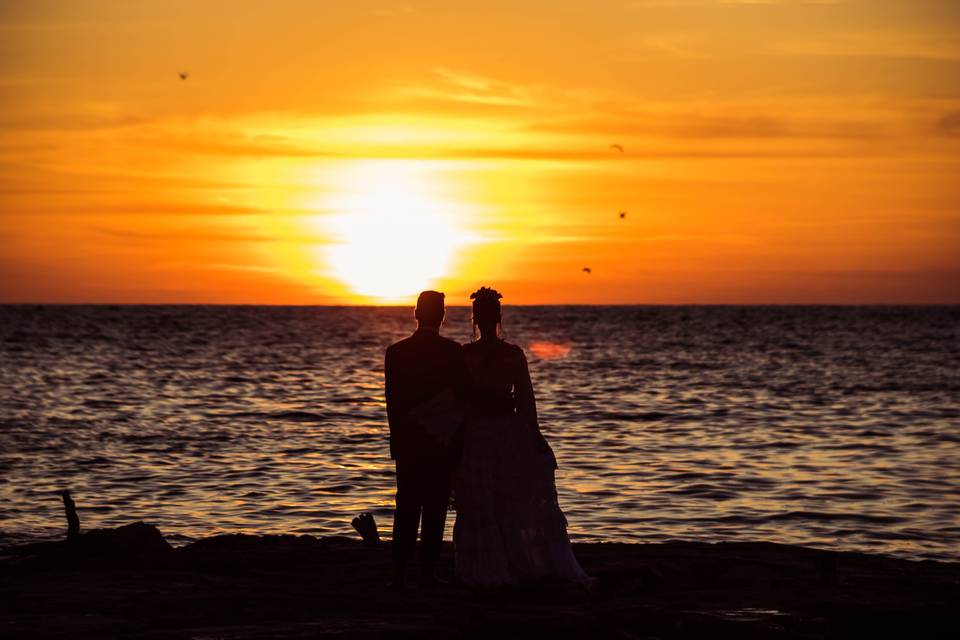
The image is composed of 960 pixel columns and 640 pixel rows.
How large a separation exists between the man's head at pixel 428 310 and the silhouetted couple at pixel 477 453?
0.01 metres

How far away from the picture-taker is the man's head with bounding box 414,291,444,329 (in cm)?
890

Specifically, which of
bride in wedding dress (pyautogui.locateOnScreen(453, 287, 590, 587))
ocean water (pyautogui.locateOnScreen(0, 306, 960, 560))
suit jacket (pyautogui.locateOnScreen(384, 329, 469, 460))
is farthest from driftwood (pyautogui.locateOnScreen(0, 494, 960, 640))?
ocean water (pyautogui.locateOnScreen(0, 306, 960, 560))

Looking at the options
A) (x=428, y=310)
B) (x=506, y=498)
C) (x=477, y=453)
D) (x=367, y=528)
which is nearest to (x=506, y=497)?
(x=506, y=498)

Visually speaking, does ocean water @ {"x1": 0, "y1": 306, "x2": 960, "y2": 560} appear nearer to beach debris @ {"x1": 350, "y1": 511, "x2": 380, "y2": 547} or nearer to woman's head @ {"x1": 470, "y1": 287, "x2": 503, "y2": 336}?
beach debris @ {"x1": 350, "y1": 511, "x2": 380, "y2": 547}

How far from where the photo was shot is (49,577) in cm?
963

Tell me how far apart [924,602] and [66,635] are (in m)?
5.99

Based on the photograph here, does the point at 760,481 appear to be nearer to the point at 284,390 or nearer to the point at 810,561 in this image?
the point at 810,561

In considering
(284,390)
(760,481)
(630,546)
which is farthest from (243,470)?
(284,390)

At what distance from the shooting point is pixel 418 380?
8961 mm

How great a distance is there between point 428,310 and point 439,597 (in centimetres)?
212

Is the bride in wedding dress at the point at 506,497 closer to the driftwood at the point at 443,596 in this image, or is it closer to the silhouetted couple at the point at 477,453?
the silhouetted couple at the point at 477,453

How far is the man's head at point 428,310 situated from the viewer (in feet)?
29.2

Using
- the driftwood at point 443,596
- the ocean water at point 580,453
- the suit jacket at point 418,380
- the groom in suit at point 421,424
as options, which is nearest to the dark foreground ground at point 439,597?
the driftwood at point 443,596

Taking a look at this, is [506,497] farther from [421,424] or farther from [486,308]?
[486,308]
